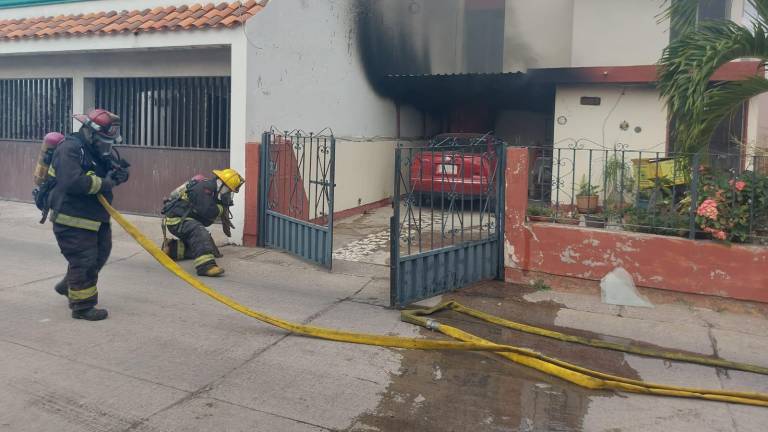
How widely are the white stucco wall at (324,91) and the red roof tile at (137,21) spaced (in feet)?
1.56

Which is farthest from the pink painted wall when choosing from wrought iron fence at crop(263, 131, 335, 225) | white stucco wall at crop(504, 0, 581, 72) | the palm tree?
white stucco wall at crop(504, 0, 581, 72)

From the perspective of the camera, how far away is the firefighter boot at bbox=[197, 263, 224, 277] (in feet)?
23.4

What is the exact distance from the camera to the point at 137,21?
9469mm

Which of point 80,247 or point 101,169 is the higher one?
point 101,169

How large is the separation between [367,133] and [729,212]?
21.6 ft

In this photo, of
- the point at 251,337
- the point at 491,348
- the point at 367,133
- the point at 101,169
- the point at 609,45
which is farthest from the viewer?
the point at 367,133

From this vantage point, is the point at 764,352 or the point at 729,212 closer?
the point at 764,352

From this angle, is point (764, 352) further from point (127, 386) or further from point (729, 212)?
point (127, 386)

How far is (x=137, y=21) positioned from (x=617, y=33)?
731 centimetres

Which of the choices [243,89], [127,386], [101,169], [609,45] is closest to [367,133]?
[243,89]

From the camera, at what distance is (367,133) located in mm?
11594

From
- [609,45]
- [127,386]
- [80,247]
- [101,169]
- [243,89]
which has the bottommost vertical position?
[127,386]

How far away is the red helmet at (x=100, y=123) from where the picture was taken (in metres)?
5.48

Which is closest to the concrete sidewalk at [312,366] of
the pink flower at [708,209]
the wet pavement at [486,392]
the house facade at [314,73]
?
the wet pavement at [486,392]
